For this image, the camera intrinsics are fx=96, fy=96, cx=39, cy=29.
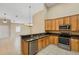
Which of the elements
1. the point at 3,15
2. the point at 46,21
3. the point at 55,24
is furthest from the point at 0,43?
the point at 55,24

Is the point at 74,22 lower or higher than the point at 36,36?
higher

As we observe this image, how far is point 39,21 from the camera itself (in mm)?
1741

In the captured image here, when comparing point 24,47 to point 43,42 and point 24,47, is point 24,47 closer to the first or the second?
point 24,47

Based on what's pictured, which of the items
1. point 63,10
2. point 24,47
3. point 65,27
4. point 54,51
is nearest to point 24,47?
point 24,47

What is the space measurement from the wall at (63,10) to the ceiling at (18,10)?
0.13m

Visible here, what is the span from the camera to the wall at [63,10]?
63.5 inches

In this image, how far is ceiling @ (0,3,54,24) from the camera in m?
1.63

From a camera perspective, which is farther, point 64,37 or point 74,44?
point 64,37

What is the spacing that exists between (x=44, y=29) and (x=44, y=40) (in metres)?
0.20

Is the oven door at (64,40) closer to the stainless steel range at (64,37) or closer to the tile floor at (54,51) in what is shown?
the stainless steel range at (64,37)

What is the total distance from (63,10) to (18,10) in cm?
78

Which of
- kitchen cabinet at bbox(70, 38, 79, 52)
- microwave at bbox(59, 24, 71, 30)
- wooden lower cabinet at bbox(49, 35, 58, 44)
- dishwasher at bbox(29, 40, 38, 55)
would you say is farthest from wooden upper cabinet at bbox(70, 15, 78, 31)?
dishwasher at bbox(29, 40, 38, 55)
